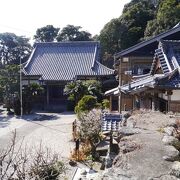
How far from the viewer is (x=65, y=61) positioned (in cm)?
3556

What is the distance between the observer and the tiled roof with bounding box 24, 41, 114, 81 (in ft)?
109

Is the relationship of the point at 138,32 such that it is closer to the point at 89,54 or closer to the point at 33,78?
the point at 89,54

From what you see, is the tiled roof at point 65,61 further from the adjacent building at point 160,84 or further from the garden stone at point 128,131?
the garden stone at point 128,131

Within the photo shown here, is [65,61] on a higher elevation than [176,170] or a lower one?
higher

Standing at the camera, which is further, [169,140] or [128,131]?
[128,131]

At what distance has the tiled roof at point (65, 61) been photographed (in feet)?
109

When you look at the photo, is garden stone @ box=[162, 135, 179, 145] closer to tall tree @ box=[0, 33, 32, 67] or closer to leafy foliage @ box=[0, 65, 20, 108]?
leafy foliage @ box=[0, 65, 20, 108]

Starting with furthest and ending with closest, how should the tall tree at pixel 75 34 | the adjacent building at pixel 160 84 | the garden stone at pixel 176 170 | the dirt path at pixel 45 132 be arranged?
1. the tall tree at pixel 75 34
2. the dirt path at pixel 45 132
3. the adjacent building at pixel 160 84
4. the garden stone at pixel 176 170

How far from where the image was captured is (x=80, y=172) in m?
11.9

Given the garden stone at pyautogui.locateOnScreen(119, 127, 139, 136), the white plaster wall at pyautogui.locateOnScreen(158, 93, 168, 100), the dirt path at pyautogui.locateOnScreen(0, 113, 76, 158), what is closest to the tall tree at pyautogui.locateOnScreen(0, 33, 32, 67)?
the dirt path at pyautogui.locateOnScreen(0, 113, 76, 158)

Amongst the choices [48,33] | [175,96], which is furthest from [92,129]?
[48,33]

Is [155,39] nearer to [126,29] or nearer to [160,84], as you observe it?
[160,84]

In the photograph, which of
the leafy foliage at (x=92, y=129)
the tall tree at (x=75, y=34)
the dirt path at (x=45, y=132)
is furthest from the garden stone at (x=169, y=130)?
the tall tree at (x=75, y=34)

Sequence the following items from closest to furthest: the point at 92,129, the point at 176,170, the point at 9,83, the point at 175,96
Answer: the point at 176,170, the point at 175,96, the point at 92,129, the point at 9,83
